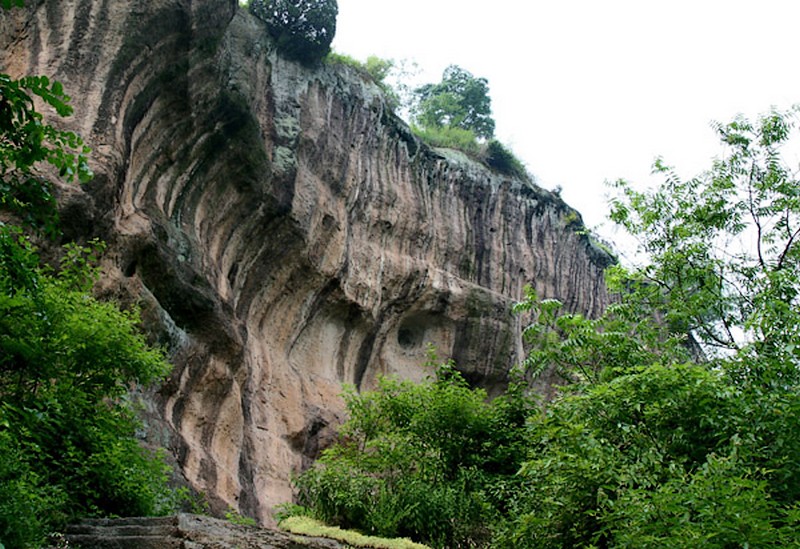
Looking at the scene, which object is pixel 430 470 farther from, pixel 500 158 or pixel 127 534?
pixel 500 158

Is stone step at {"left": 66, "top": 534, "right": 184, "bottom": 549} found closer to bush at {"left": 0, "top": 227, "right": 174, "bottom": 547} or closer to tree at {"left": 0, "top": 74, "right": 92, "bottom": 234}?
bush at {"left": 0, "top": 227, "right": 174, "bottom": 547}

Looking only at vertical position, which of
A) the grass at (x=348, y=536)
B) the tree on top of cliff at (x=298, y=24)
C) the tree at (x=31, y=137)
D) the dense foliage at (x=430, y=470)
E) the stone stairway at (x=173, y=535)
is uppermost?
the tree on top of cliff at (x=298, y=24)

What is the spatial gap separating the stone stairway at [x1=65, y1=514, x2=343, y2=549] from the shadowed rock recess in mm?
4209

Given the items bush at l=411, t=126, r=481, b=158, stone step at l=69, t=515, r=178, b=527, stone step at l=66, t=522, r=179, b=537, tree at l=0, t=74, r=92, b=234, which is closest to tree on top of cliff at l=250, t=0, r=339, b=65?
bush at l=411, t=126, r=481, b=158

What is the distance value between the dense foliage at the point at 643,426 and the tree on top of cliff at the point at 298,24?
1029 centimetres

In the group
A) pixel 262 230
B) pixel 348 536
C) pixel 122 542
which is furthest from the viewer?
pixel 262 230

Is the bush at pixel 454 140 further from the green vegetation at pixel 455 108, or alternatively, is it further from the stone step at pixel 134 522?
the stone step at pixel 134 522

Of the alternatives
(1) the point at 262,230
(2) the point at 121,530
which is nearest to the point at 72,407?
(2) the point at 121,530

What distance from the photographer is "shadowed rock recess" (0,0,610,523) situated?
1284cm

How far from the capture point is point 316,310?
1955cm

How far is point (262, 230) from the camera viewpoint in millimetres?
17469

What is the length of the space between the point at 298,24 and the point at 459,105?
13.3 m

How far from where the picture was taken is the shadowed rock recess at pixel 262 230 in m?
12.8

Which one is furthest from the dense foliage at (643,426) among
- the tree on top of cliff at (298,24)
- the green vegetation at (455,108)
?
the green vegetation at (455,108)
